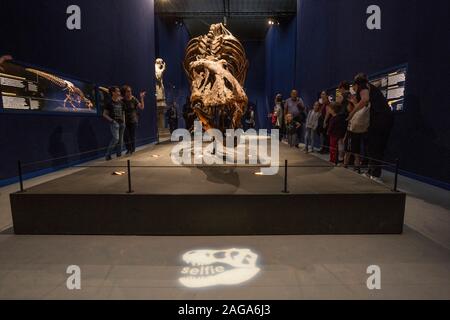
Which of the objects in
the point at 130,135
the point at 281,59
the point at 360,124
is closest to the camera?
the point at 360,124

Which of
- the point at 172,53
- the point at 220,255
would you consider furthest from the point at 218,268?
the point at 172,53

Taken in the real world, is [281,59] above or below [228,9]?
below

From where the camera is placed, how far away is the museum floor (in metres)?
2.11

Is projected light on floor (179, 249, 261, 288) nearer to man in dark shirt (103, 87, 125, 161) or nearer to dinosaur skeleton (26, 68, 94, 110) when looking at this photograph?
man in dark shirt (103, 87, 125, 161)

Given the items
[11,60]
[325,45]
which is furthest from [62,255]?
[325,45]

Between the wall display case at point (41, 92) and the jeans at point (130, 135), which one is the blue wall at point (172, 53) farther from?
the jeans at point (130, 135)

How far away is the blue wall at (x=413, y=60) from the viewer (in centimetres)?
476

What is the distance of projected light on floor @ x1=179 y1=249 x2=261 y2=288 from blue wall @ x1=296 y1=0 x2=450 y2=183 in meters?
3.93

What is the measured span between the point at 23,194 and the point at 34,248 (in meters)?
0.64

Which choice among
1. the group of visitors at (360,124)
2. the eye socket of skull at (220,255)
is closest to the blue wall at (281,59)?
the group of visitors at (360,124)

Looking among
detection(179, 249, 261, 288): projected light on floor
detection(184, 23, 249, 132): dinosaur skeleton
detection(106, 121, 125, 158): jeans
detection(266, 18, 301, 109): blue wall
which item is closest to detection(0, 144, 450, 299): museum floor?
detection(179, 249, 261, 288): projected light on floor

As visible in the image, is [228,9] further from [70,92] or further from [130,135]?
[70,92]

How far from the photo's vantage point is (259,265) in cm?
249

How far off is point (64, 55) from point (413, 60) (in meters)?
7.12
